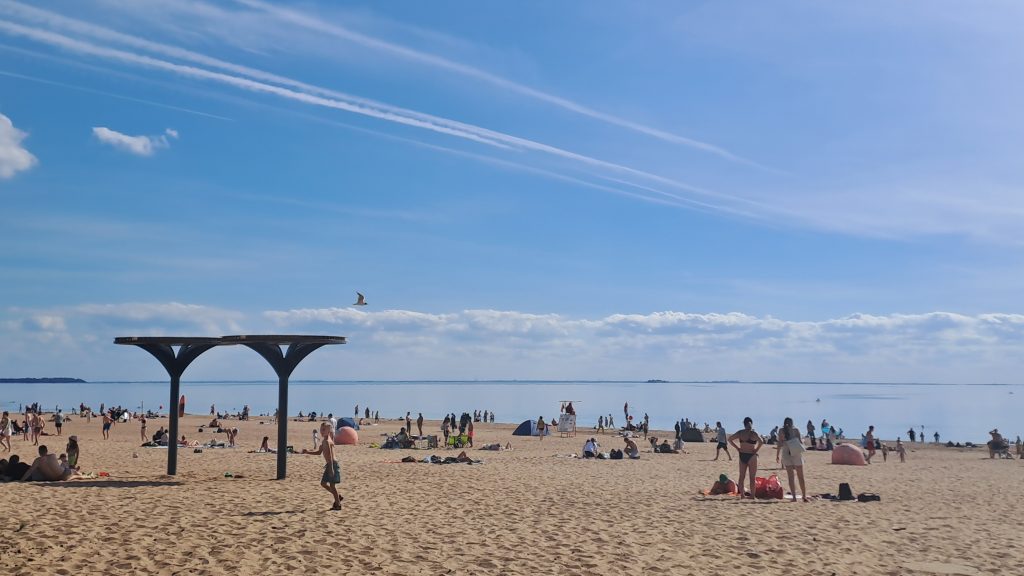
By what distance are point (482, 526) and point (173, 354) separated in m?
8.82

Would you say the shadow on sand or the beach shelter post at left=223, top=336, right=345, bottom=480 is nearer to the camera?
the shadow on sand

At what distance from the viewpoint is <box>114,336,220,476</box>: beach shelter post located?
51.4ft

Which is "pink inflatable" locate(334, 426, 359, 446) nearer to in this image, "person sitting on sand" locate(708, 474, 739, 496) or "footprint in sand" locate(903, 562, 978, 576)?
"person sitting on sand" locate(708, 474, 739, 496)

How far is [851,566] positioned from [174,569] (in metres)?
7.48

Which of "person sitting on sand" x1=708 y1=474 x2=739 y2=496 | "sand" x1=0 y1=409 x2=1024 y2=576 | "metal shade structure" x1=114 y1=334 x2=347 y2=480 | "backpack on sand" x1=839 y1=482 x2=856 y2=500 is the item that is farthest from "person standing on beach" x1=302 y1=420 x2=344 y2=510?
"backpack on sand" x1=839 y1=482 x2=856 y2=500

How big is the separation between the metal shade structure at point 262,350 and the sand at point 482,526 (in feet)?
3.62

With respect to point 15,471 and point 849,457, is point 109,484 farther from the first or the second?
point 849,457

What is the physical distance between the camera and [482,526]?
10789 mm

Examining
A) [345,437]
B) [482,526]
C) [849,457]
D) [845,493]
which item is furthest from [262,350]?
[849,457]

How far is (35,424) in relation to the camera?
1102 inches

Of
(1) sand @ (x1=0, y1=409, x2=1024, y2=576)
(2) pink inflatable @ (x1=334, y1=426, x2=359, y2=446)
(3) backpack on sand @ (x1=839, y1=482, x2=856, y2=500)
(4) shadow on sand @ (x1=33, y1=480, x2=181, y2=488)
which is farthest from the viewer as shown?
(2) pink inflatable @ (x1=334, y1=426, x2=359, y2=446)

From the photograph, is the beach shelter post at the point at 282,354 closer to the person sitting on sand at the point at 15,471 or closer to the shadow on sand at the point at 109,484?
the shadow on sand at the point at 109,484

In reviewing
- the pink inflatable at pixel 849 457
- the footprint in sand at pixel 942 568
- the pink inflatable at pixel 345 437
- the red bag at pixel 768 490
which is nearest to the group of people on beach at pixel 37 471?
the red bag at pixel 768 490

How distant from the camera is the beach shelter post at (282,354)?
50.1 ft
